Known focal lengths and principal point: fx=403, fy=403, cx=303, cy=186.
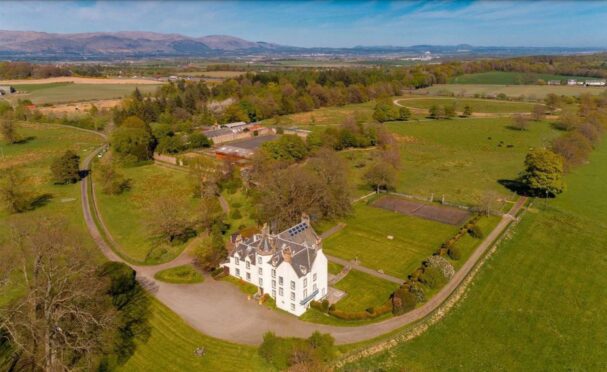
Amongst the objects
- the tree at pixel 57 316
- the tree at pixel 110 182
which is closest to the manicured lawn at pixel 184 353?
the tree at pixel 57 316

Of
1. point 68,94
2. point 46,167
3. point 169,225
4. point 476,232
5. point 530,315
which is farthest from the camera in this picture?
point 68,94

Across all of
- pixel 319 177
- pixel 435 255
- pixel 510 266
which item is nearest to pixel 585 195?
pixel 510 266

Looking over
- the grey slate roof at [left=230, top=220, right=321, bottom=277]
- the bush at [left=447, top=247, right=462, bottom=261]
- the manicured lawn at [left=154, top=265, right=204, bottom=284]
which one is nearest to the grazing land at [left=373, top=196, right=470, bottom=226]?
the bush at [left=447, top=247, right=462, bottom=261]

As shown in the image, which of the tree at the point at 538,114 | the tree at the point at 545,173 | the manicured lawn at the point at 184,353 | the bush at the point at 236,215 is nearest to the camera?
the manicured lawn at the point at 184,353

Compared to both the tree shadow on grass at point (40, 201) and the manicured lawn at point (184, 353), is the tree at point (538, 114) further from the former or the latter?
the tree shadow on grass at point (40, 201)

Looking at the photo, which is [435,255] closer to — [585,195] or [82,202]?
[585,195]

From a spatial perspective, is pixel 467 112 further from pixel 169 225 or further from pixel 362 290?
pixel 169 225

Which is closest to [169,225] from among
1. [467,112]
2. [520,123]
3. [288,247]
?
[288,247]

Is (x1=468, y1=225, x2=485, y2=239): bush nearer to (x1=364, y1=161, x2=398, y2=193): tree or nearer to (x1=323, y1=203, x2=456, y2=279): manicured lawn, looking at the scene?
(x1=323, y1=203, x2=456, y2=279): manicured lawn
